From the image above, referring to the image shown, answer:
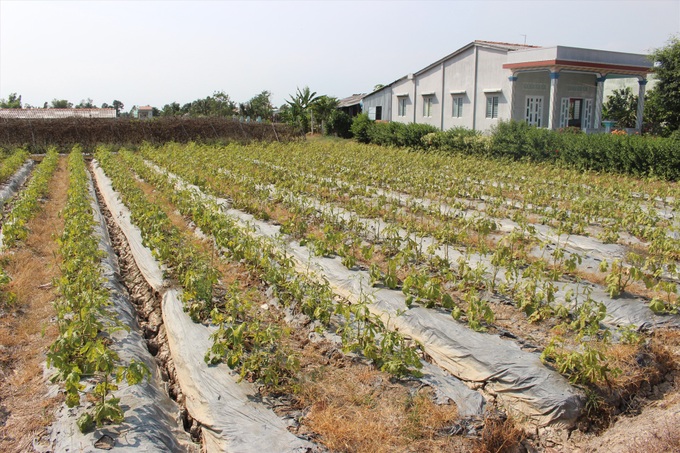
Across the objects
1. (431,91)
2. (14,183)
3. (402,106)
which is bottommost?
(14,183)

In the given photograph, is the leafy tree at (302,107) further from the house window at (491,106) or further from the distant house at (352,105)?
the house window at (491,106)

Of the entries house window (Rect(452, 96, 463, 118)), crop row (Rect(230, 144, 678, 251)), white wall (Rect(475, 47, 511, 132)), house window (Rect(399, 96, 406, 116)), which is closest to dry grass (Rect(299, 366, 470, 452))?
crop row (Rect(230, 144, 678, 251))

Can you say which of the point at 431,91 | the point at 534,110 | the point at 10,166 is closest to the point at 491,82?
the point at 534,110

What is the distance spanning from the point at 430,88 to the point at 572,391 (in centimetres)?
2407

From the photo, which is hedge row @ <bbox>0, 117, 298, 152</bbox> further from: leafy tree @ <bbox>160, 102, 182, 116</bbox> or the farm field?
leafy tree @ <bbox>160, 102, 182, 116</bbox>

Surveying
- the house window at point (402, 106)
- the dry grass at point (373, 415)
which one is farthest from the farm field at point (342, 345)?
the house window at point (402, 106)

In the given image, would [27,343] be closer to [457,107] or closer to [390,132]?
[390,132]

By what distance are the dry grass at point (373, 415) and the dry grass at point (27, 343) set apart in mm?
1895

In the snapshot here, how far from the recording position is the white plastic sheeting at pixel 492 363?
3.94 metres

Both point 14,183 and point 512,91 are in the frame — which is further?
point 512,91

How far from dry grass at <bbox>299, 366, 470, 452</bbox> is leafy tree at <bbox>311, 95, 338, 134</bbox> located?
105ft

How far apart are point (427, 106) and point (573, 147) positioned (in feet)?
39.2

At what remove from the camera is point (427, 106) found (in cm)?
2697

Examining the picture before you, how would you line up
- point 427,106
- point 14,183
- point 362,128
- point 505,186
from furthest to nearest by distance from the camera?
1. point 362,128
2. point 427,106
3. point 14,183
4. point 505,186
